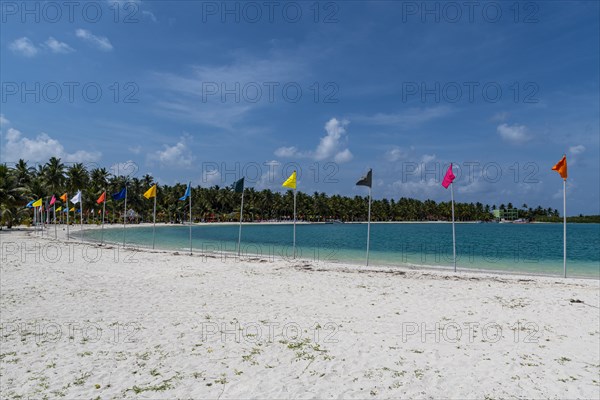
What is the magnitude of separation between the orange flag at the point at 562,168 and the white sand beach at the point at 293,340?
5355 millimetres

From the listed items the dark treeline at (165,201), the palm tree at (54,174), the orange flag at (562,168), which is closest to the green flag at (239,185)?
the orange flag at (562,168)

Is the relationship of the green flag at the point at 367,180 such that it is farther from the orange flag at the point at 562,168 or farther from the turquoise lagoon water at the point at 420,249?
the orange flag at the point at 562,168

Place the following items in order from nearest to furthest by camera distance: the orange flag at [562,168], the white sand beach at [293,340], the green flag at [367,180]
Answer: the white sand beach at [293,340] < the orange flag at [562,168] < the green flag at [367,180]

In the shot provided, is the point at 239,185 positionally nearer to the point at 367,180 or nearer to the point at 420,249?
the point at 367,180

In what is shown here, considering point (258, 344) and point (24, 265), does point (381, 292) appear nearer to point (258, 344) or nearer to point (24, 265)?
point (258, 344)

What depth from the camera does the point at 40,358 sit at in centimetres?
654

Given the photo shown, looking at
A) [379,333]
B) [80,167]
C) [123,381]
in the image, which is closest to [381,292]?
[379,333]

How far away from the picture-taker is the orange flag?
16828 mm

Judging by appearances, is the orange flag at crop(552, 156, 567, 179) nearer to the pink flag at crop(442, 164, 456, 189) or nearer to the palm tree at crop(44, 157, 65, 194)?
the pink flag at crop(442, 164, 456, 189)

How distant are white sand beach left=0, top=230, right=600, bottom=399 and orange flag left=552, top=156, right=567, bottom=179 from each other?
5355 millimetres

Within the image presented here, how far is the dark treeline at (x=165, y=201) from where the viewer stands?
62409mm

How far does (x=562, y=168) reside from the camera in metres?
16.9

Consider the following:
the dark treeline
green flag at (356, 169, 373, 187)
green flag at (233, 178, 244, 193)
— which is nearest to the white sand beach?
green flag at (356, 169, 373, 187)

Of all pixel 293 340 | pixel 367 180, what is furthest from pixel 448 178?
pixel 293 340
